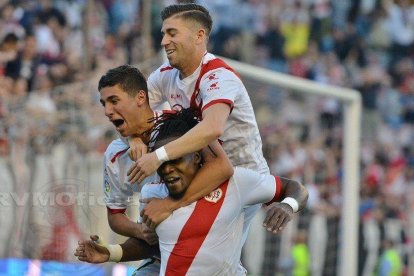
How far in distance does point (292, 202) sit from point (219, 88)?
0.77 metres

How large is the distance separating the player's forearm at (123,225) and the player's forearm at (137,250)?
0.05 metres

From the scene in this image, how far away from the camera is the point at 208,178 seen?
6.40 meters

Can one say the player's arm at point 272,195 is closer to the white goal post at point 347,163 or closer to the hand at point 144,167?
the hand at point 144,167

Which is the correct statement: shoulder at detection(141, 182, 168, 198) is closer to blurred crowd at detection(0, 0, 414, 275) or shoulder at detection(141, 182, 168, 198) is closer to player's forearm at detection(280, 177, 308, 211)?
player's forearm at detection(280, 177, 308, 211)

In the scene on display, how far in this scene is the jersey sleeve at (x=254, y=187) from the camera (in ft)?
21.6

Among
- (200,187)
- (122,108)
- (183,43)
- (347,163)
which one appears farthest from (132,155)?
(347,163)

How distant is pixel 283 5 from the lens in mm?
20688

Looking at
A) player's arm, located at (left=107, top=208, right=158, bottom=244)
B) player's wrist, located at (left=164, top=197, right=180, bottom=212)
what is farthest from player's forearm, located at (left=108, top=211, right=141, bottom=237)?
player's wrist, located at (left=164, top=197, right=180, bottom=212)

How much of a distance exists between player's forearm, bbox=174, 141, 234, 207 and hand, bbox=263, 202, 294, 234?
1.02 feet

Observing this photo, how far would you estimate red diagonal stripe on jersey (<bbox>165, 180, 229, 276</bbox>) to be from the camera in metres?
6.42

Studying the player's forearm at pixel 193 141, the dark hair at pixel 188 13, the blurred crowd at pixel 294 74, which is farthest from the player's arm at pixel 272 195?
the blurred crowd at pixel 294 74

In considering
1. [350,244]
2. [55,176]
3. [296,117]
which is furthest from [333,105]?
[55,176]

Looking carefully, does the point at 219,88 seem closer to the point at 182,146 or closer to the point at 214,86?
the point at 214,86

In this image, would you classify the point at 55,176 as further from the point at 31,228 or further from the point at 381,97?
the point at 381,97
